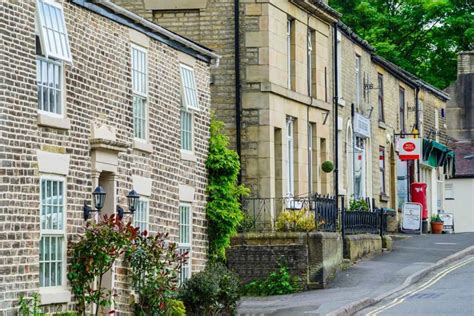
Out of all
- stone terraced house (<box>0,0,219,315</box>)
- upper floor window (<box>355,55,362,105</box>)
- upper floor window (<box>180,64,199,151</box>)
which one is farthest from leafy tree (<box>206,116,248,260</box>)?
upper floor window (<box>355,55,362,105</box>)

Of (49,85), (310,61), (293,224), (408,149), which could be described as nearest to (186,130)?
(293,224)

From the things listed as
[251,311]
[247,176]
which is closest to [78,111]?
[251,311]

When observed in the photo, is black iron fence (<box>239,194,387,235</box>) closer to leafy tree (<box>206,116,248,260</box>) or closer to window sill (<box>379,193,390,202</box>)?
leafy tree (<box>206,116,248,260</box>)

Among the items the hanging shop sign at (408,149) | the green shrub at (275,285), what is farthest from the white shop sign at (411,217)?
the green shrub at (275,285)

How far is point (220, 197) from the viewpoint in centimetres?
2742

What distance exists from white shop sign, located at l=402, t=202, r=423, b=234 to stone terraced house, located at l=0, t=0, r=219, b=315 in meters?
21.2

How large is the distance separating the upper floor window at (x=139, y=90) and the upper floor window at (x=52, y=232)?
12.1 ft

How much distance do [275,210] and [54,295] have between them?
1356 cm

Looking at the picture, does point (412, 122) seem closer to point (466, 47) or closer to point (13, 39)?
point (466, 47)

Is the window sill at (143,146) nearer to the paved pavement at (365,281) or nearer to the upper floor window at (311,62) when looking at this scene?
the paved pavement at (365,281)

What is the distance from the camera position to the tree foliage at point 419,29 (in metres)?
65.4

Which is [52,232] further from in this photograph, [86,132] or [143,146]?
[143,146]

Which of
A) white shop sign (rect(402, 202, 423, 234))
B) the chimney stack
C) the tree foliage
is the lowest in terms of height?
white shop sign (rect(402, 202, 423, 234))

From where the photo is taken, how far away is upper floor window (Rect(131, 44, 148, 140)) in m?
23.0
